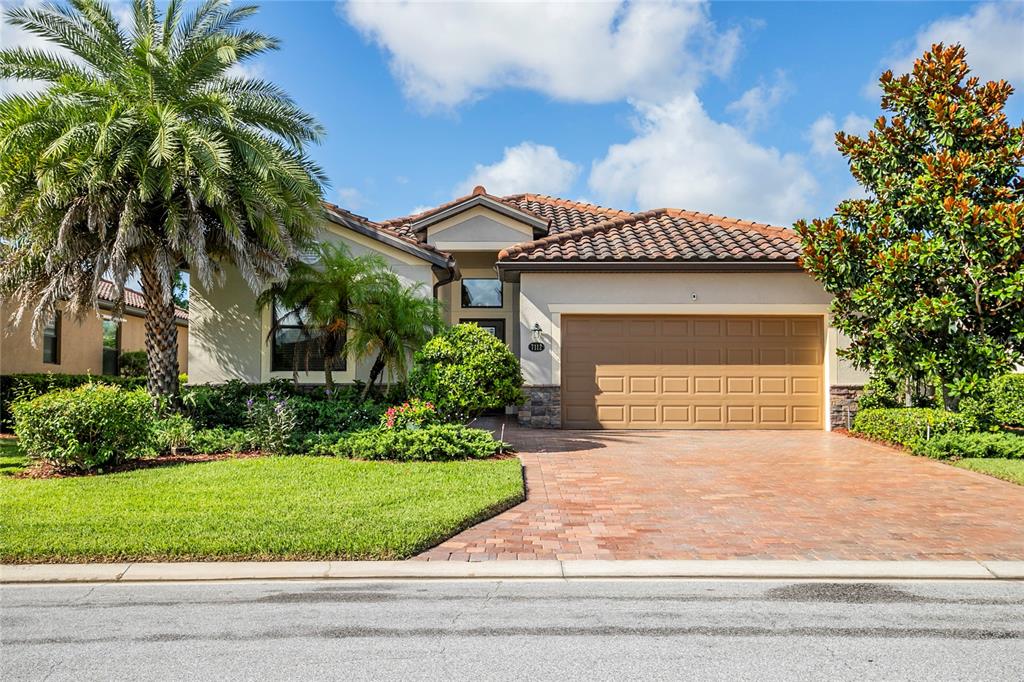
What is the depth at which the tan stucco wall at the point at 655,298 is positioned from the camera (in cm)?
1543

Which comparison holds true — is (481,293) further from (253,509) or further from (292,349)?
(253,509)

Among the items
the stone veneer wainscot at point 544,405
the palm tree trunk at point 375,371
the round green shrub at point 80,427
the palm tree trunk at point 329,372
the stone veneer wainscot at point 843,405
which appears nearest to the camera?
the round green shrub at point 80,427

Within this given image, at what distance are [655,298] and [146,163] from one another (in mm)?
10277

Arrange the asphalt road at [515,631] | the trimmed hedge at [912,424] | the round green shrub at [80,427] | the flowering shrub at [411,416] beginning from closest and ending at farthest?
1. the asphalt road at [515,631]
2. the round green shrub at [80,427]
3. the flowering shrub at [411,416]
4. the trimmed hedge at [912,424]

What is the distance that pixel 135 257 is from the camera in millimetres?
12391

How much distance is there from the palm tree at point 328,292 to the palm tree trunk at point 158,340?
2.03m

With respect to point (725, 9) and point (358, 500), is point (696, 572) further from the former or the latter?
point (725, 9)

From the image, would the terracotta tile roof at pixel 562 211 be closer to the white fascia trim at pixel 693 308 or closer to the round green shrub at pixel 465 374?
the white fascia trim at pixel 693 308

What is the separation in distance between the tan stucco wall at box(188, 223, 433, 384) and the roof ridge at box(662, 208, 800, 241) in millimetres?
7453

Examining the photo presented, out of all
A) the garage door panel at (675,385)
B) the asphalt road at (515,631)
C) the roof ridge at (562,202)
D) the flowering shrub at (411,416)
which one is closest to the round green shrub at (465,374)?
the flowering shrub at (411,416)

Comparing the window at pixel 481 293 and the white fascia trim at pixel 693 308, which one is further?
the window at pixel 481 293

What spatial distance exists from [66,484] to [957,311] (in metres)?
13.4

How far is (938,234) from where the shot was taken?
11984mm

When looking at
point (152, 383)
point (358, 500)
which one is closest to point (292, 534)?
point (358, 500)
